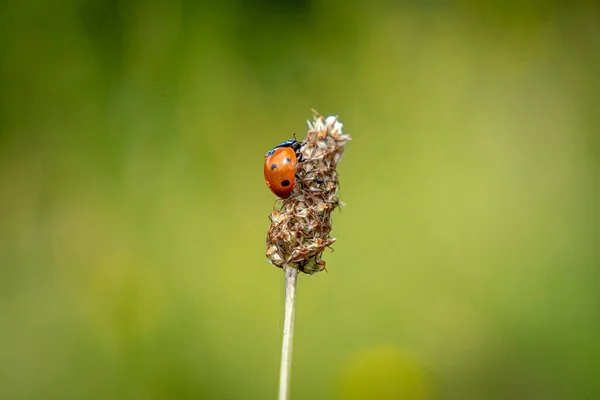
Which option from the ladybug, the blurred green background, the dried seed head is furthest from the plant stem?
the blurred green background

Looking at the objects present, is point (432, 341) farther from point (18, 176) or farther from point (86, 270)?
point (18, 176)

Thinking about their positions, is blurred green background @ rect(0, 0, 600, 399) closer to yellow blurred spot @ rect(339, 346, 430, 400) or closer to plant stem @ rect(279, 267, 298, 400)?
yellow blurred spot @ rect(339, 346, 430, 400)

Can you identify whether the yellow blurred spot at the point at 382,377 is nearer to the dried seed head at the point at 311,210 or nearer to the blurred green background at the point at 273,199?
the blurred green background at the point at 273,199

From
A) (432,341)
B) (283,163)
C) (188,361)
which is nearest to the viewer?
(283,163)

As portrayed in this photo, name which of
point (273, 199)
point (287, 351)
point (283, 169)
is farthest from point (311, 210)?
point (273, 199)

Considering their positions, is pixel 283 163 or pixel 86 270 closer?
pixel 283 163

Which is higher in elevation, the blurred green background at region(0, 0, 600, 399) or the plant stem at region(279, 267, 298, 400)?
the blurred green background at region(0, 0, 600, 399)

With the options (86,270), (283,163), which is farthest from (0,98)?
(283,163)
